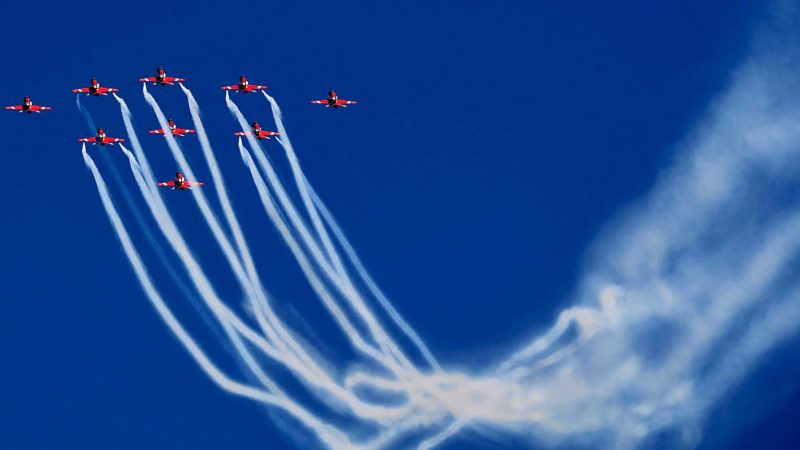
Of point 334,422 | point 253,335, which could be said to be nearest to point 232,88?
point 253,335

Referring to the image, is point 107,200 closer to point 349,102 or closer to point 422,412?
point 349,102

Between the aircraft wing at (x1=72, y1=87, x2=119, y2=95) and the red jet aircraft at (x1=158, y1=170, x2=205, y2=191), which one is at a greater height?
the aircraft wing at (x1=72, y1=87, x2=119, y2=95)

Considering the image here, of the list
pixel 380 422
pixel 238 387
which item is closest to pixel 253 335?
pixel 238 387

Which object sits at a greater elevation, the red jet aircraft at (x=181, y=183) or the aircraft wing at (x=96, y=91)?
the aircraft wing at (x=96, y=91)

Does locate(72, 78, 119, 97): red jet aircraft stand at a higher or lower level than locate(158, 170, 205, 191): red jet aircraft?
higher

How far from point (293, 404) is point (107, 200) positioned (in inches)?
560

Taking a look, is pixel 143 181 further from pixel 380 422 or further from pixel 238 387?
pixel 380 422

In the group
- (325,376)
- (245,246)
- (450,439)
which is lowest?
(450,439)

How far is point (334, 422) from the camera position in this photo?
61500mm

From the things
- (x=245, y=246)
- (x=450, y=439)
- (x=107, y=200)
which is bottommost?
(x=450, y=439)

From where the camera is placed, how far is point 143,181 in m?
61.9

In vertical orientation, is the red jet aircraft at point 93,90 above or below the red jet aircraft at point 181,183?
above

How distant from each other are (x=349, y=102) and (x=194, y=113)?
816 centimetres

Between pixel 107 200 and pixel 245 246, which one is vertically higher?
pixel 107 200
